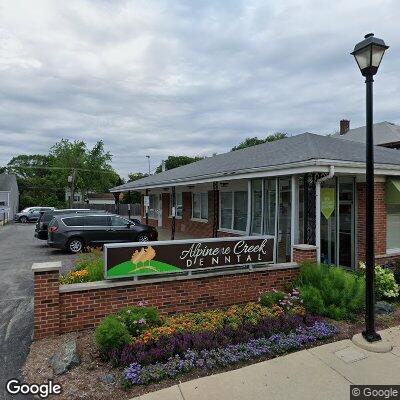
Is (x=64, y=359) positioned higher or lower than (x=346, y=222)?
lower

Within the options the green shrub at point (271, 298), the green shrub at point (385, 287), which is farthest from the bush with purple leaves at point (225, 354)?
the green shrub at point (385, 287)

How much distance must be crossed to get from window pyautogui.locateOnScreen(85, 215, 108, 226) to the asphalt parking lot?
5.01ft

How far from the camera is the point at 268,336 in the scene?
5.44 meters

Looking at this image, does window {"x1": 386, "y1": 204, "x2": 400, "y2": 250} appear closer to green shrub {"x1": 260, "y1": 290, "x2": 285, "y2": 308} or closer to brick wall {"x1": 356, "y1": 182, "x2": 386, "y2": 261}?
brick wall {"x1": 356, "y1": 182, "x2": 386, "y2": 261}

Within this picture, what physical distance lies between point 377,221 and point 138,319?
22.6 feet

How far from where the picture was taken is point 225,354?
4.84 metres

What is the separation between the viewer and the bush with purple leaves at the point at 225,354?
14.4ft

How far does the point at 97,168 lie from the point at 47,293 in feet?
183

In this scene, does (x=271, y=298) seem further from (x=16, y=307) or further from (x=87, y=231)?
(x=87, y=231)

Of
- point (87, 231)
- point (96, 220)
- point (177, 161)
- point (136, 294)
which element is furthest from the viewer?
point (177, 161)

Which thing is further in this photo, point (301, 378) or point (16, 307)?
point (16, 307)

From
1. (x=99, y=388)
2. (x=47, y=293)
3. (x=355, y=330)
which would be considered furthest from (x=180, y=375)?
(x=355, y=330)

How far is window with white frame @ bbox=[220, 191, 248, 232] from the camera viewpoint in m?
12.9

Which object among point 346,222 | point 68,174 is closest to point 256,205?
point 346,222
